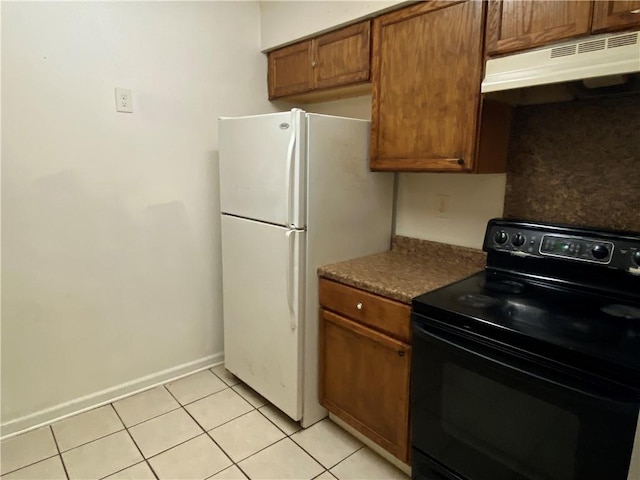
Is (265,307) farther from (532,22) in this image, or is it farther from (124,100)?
(532,22)

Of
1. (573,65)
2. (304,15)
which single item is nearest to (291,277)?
(573,65)

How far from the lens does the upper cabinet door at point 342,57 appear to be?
1.97m

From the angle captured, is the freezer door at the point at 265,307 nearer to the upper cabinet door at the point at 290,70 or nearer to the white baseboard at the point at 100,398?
the white baseboard at the point at 100,398

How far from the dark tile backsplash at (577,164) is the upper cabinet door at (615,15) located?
0.36 meters

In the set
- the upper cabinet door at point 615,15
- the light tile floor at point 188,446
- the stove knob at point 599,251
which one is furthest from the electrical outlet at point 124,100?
the stove knob at point 599,251

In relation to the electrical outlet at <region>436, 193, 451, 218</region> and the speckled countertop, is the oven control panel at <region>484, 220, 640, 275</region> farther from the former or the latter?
the electrical outlet at <region>436, 193, 451, 218</region>

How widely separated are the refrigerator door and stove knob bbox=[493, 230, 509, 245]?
849mm

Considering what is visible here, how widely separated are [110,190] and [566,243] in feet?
7.07

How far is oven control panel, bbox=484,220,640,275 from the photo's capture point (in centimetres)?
136

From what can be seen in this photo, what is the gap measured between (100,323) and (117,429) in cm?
56

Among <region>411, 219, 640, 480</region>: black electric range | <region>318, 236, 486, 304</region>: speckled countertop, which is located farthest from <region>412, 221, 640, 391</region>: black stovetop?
<region>318, 236, 486, 304</region>: speckled countertop

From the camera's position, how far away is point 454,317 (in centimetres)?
129

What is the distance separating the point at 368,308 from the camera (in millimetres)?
1706

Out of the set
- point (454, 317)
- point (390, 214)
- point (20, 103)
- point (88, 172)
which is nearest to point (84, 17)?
point (20, 103)
